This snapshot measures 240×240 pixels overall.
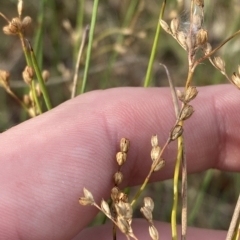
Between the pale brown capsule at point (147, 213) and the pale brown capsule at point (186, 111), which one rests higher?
the pale brown capsule at point (186, 111)

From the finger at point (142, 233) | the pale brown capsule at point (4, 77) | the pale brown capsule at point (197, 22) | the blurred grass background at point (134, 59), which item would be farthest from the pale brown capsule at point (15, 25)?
the blurred grass background at point (134, 59)

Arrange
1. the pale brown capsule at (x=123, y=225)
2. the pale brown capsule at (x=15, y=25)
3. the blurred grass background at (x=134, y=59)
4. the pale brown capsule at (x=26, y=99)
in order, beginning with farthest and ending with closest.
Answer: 1. the blurred grass background at (x=134, y=59)
2. the pale brown capsule at (x=26, y=99)
3. the pale brown capsule at (x=15, y=25)
4. the pale brown capsule at (x=123, y=225)

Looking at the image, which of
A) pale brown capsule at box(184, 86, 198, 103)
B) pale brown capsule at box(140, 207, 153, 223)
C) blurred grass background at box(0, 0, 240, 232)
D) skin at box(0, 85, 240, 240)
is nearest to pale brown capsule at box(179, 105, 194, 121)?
pale brown capsule at box(184, 86, 198, 103)

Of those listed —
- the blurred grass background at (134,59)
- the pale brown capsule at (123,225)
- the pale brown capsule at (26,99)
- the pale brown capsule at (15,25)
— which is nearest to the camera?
the pale brown capsule at (123,225)

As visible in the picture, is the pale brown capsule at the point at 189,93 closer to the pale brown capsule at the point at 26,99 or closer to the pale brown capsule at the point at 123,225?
the pale brown capsule at the point at 123,225

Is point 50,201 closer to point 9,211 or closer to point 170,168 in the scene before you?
point 9,211

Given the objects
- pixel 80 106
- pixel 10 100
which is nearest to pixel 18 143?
pixel 80 106

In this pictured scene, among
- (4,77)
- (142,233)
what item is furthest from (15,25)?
(142,233)
